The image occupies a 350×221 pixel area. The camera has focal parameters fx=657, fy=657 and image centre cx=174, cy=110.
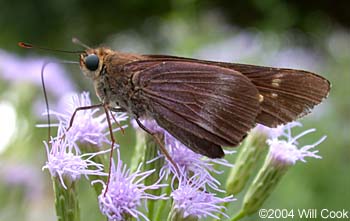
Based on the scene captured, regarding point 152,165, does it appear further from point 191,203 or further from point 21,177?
point 21,177

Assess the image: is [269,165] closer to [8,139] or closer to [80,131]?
[80,131]

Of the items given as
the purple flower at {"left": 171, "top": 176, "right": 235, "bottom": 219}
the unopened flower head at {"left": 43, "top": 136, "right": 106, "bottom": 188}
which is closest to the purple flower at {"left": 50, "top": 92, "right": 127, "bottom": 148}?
the unopened flower head at {"left": 43, "top": 136, "right": 106, "bottom": 188}

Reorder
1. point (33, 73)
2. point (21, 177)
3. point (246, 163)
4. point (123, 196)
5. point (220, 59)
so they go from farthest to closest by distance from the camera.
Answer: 1. point (220, 59)
2. point (33, 73)
3. point (21, 177)
4. point (246, 163)
5. point (123, 196)

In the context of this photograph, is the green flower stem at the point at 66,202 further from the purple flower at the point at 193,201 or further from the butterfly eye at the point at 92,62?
the butterfly eye at the point at 92,62

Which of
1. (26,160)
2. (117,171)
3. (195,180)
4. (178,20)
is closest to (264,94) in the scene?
(195,180)

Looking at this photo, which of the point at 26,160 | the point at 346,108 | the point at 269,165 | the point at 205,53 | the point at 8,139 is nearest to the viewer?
the point at 269,165

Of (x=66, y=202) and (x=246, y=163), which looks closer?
(x=66, y=202)

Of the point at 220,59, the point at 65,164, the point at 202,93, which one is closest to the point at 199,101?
the point at 202,93
